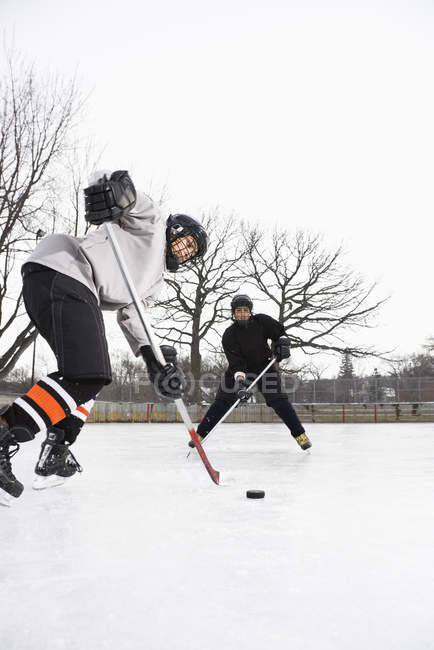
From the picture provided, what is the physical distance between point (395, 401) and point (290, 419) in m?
17.1

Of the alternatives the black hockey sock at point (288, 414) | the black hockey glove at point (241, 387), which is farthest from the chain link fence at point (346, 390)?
the black hockey sock at point (288, 414)

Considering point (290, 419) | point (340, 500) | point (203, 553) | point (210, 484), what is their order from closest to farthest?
point (203, 553), point (340, 500), point (210, 484), point (290, 419)

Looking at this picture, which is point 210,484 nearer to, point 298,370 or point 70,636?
point 70,636

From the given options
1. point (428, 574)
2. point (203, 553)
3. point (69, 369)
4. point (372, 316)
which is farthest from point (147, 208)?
point (372, 316)

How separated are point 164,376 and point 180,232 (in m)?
0.65

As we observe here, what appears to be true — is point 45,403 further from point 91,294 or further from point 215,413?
point 215,413

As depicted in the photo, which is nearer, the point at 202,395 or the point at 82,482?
the point at 82,482

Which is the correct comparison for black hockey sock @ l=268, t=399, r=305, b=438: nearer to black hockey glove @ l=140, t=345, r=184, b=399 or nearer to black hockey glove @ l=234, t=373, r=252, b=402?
black hockey glove @ l=234, t=373, r=252, b=402

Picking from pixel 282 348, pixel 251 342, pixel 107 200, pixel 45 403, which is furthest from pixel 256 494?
pixel 251 342

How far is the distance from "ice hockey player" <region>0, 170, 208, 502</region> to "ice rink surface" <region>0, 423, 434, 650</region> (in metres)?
0.40

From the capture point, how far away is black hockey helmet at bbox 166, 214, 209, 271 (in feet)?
8.01

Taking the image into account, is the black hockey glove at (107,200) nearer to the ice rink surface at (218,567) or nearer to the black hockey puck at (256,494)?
the ice rink surface at (218,567)

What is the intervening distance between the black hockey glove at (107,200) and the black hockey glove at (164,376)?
59cm

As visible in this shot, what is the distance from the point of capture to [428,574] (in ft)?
4.57
